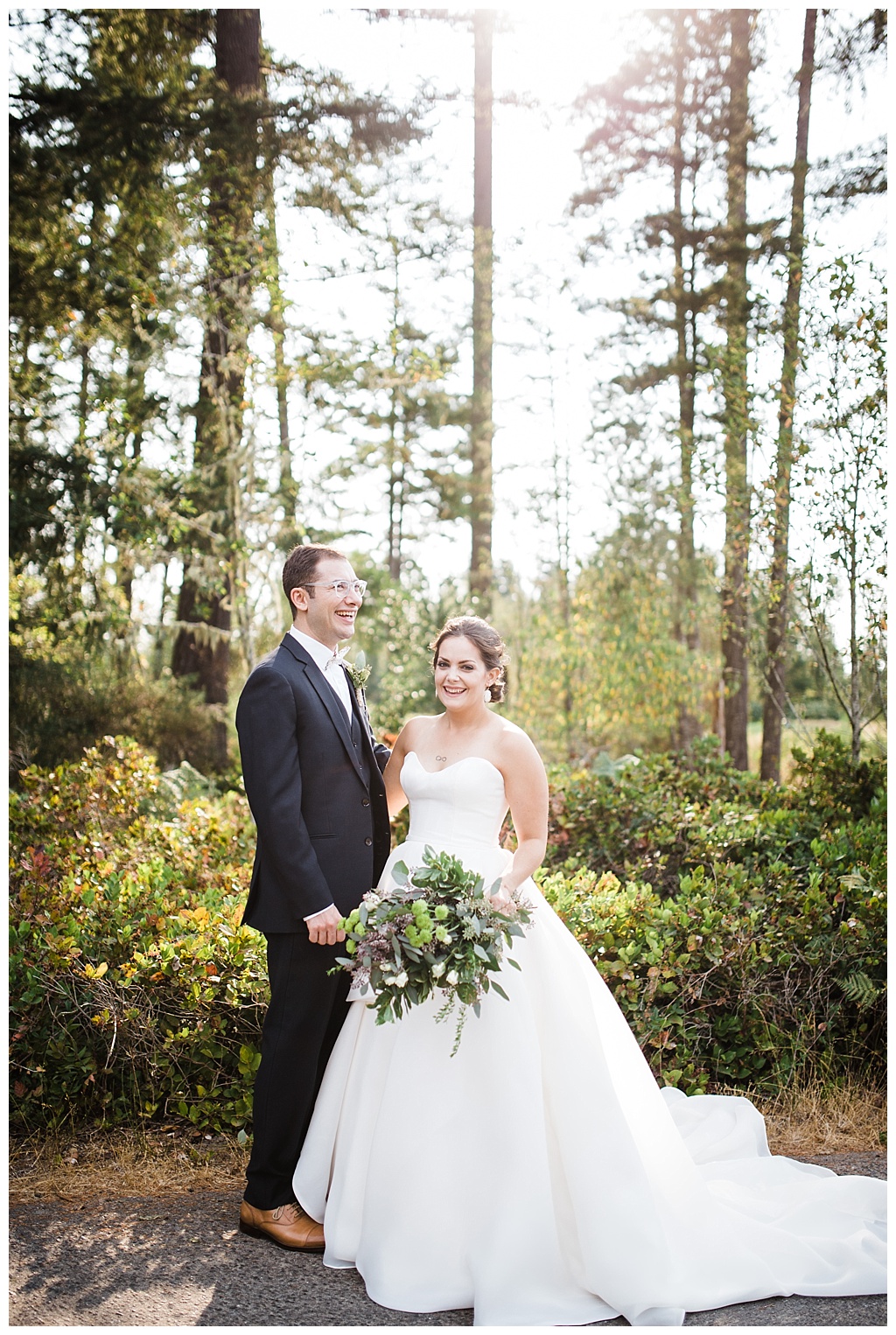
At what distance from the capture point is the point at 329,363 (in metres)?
9.53

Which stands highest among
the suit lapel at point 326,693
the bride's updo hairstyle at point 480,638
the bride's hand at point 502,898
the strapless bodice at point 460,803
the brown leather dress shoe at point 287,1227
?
the bride's updo hairstyle at point 480,638

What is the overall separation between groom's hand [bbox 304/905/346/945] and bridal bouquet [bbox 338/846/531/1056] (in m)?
0.19

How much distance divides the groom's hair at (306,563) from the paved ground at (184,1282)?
217 cm

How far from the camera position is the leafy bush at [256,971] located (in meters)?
3.95

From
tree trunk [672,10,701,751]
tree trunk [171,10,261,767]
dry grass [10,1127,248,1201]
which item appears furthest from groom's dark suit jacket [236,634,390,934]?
tree trunk [672,10,701,751]

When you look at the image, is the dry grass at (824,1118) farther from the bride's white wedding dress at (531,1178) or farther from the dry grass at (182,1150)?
the bride's white wedding dress at (531,1178)

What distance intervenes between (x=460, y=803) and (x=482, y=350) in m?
10.5

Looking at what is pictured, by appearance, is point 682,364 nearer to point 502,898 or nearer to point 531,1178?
point 502,898

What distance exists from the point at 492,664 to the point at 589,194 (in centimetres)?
1095

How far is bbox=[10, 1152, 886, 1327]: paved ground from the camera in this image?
9.38 ft

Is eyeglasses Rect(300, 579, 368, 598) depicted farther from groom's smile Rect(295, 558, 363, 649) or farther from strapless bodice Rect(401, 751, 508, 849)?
strapless bodice Rect(401, 751, 508, 849)

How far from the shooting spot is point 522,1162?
2922 mm

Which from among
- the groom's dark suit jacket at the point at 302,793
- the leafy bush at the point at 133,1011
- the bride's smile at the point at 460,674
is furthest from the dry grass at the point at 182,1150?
the bride's smile at the point at 460,674

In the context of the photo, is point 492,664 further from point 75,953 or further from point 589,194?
point 589,194
